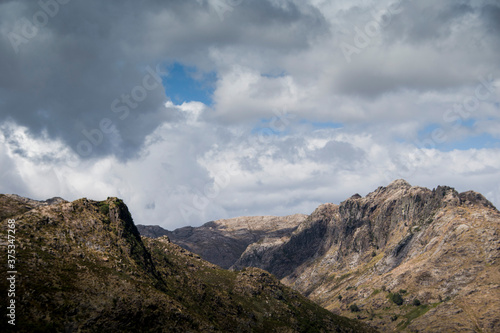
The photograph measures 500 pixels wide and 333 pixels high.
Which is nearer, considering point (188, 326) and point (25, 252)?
point (25, 252)

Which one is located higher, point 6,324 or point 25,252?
point 25,252

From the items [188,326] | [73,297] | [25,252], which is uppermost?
[25,252]

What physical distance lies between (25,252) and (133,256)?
5507 cm

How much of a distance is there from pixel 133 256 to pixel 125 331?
51.9m

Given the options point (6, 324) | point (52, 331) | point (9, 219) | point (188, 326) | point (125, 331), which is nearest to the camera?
point (6, 324)

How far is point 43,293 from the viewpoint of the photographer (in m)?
135

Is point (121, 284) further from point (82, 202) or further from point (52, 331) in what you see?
point (82, 202)

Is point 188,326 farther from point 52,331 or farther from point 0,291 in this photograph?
point 0,291

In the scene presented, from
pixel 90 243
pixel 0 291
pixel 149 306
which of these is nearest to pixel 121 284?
pixel 149 306

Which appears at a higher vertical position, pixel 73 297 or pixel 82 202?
pixel 82 202

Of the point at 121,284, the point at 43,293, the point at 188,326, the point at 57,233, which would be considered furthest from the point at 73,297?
the point at 188,326

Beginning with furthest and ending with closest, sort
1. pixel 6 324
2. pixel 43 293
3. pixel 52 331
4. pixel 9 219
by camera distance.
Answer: pixel 9 219 → pixel 43 293 → pixel 52 331 → pixel 6 324

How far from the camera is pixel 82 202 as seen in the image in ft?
654

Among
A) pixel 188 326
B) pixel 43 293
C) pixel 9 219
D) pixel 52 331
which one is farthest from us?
pixel 188 326
